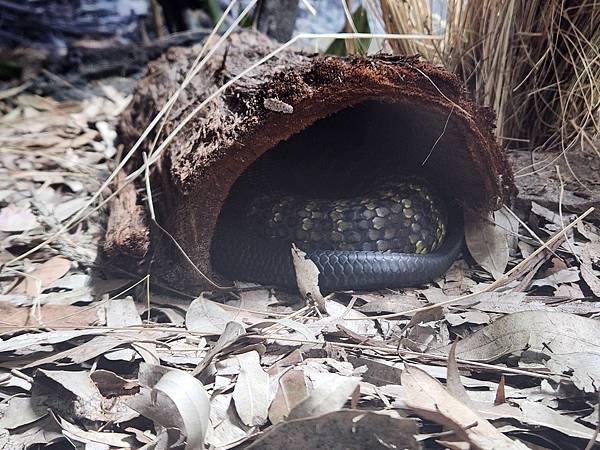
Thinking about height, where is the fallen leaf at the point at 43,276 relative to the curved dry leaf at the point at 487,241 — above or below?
below

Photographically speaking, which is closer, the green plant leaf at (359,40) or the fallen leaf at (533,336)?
the fallen leaf at (533,336)

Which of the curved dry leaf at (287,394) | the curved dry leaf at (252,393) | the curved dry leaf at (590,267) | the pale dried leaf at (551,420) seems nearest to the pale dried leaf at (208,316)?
the curved dry leaf at (252,393)

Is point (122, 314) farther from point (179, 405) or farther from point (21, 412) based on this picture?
point (179, 405)

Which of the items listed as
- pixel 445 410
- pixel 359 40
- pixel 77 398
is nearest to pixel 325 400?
pixel 445 410

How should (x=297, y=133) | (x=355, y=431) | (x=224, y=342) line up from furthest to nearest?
1. (x=297, y=133)
2. (x=224, y=342)
3. (x=355, y=431)

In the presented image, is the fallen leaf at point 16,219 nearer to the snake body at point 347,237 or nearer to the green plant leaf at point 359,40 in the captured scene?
the snake body at point 347,237

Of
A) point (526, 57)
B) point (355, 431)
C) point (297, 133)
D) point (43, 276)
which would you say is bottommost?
point (43, 276)

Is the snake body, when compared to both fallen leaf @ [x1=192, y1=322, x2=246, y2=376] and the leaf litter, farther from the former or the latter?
fallen leaf @ [x1=192, y1=322, x2=246, y2=376]
